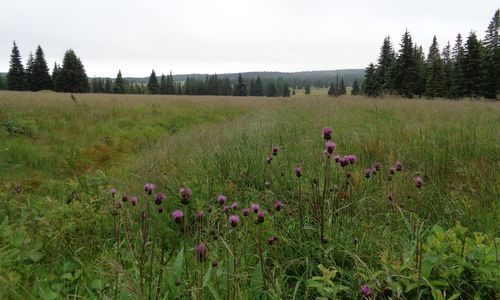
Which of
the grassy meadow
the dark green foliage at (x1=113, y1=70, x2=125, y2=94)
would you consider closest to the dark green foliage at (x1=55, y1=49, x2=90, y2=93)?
the dark green foliage at (x1=113, y1=70, x2=125, y2=94)

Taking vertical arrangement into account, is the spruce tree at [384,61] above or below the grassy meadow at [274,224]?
above

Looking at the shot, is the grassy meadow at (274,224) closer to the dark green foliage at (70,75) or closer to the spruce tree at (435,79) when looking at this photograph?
the spruce tree at (435,79)

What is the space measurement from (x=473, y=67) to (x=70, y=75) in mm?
50646

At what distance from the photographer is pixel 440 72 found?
1383 inches

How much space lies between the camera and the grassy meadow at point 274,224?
137 cm

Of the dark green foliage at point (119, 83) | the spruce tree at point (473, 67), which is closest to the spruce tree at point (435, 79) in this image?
the spruce tree at point (473, 67)

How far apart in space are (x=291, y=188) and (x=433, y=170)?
4.90 ft

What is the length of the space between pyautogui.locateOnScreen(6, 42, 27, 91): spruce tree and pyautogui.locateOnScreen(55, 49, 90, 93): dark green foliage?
6.98m

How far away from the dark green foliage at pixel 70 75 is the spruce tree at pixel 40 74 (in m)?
4.11

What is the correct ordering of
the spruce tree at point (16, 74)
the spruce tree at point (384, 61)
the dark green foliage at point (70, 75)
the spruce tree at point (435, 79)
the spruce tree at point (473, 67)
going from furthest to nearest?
the spruce tree at point (16, 74) → the dark green foliage at point (70, 75) → the spruce tree at point (384, 61) → the spruce tree at point (435, 79) → the spruce tree at point (473, 67)

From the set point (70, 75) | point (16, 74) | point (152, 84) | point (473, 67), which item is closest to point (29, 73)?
point (16, 74)

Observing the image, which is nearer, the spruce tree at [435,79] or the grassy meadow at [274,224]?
the grassy meadow at [274,224]

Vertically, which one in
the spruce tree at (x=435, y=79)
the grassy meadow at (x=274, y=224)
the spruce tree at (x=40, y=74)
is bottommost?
the grassy meadow at (x=274, y=224)

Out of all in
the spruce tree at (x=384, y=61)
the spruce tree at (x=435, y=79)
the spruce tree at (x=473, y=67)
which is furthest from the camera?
the spruce tree at (x=384, y=61)
